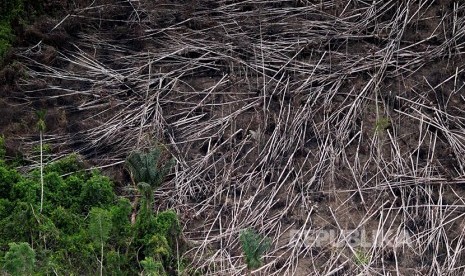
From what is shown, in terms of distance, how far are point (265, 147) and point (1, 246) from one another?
6.60 ft

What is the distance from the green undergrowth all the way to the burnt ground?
0.33 meters

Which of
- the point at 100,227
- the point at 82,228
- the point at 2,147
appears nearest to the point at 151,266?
the point at 100,227

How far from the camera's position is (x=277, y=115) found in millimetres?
7070

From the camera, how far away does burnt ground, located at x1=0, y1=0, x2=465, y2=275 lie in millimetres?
6207

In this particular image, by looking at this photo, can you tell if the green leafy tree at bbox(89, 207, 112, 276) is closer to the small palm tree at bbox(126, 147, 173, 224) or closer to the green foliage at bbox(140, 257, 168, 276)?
the green foliage at bbox(140, 257, 168, 276)

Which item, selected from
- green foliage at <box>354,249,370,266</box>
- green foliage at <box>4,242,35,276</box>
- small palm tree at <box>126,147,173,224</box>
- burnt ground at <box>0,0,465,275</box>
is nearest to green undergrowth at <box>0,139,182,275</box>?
small palm tree at <box>126,147,173,224</box>

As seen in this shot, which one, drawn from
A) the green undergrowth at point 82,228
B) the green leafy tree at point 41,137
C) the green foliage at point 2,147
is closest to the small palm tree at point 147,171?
the green undergrowth at point 82,228

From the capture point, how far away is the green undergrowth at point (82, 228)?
5691 millimetres

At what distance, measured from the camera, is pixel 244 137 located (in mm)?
6973

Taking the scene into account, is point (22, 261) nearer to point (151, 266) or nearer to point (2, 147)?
point (151, 266)

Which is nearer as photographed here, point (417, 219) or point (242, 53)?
point (417, 219)

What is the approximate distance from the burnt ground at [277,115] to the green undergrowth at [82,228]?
333 mm

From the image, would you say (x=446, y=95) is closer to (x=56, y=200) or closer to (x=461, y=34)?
(x=461, y=34)

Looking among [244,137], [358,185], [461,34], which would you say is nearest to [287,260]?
[358,185]
